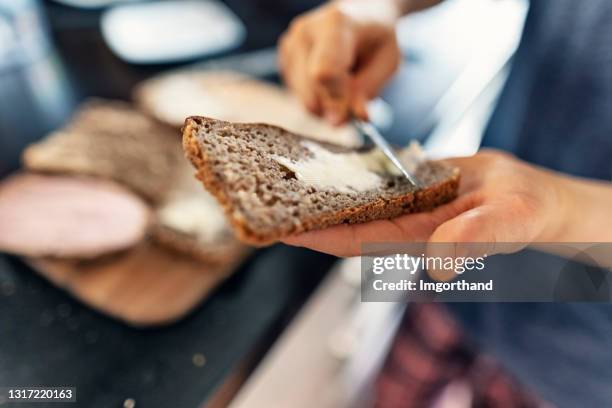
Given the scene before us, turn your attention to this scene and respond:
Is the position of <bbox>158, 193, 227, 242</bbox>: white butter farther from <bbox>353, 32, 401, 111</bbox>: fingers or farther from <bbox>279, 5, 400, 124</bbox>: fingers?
<bbox>353, 32, 401, 111</bbox>: fingers

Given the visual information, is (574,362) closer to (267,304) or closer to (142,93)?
(267,304)

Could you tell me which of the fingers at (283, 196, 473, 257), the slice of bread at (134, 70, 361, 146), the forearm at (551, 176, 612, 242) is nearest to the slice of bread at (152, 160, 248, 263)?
the slice of bread at (134, 70, 361, 146)

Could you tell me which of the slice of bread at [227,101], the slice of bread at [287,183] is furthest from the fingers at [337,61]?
the slice of bread at [287,183]

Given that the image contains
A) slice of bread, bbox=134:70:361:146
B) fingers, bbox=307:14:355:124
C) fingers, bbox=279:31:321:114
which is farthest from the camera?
slice of bread, bbox=134:70:361:146

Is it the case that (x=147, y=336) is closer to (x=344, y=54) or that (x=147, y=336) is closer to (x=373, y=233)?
(x=373, y=233)

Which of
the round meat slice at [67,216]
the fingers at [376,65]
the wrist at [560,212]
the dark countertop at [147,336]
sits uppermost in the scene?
the fingers at [376,65]

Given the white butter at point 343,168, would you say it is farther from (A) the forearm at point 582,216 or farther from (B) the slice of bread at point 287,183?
(A) the forearm at point 582,216
